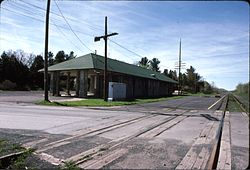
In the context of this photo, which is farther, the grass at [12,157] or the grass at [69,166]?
the grass at [12,157]

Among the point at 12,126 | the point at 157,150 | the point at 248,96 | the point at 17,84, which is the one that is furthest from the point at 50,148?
the point at 17,84

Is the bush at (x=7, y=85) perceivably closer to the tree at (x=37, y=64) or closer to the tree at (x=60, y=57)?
the tree at (x=37, y=64)

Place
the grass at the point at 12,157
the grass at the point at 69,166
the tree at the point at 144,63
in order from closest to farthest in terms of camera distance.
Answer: the grass at the point at 69,166
the grass at the point at 12,157
the tree at the point at 144,63

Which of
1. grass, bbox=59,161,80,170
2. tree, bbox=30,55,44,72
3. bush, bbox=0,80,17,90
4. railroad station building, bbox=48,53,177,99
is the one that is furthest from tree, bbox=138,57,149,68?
grass, bbox=59,161,80,170

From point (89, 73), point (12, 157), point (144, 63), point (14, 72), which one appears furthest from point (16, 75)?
point (12, 157)

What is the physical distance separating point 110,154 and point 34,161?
5.40 feet

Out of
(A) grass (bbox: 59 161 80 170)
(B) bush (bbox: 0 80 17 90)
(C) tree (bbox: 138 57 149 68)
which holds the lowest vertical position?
(A) grass (bbox: 59 161 80 170)

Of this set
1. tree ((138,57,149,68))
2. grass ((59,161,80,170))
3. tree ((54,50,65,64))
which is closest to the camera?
grass ((59,161,80,170))

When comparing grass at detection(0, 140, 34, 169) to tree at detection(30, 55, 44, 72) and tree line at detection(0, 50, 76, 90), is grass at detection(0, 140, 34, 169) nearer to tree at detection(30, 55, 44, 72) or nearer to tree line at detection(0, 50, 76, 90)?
tree line at detection(0, 50, 76, 90)

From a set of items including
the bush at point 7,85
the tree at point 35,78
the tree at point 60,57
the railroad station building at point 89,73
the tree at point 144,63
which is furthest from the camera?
the tree at point 144,63

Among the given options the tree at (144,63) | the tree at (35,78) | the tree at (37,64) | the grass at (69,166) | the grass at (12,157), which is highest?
the tree at (144,63)

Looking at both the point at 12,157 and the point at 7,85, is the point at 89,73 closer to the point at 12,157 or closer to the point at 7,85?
the point at 7,85

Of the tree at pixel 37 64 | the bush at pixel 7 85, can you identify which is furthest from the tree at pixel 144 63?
the bush at pixel 7 85

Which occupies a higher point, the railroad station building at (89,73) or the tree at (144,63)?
the tree at (144,63)
